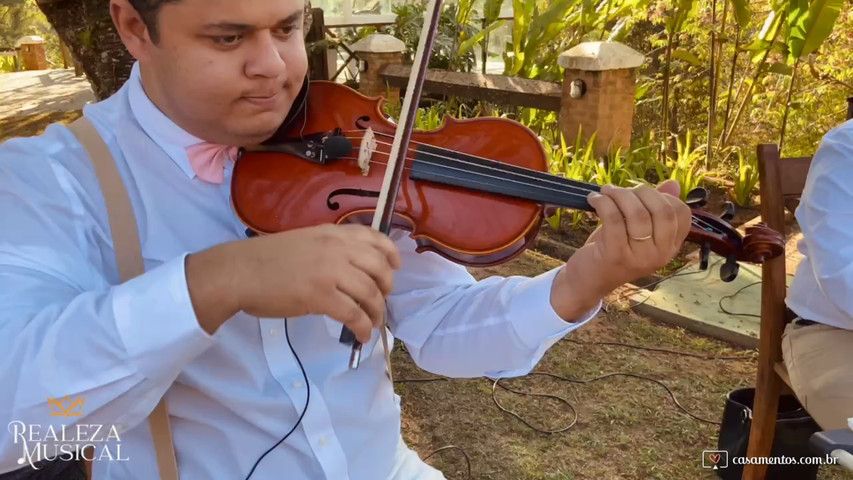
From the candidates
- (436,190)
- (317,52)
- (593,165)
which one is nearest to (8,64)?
(317,52)

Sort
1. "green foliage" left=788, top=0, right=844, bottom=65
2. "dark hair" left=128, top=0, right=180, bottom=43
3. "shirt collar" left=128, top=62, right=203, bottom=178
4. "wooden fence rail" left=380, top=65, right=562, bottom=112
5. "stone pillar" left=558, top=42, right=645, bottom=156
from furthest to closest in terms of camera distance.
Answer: "wooden fence rail" left=380, top=65, right=562, bottom=112 → "stone pillar" left=558, top=42, right=645, bottom=156 → "green foliage" left=788, top=0, right=844, bottom=65 → "shirt collar" left=128, top=62, right=203, bottom=178 → "dark hair" left=128, top=0, right=180, bottom=43

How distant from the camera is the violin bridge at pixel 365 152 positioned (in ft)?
Result: 4.35

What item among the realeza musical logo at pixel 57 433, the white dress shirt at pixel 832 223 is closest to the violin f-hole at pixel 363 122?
the realeza musical logo at pixel 57 433

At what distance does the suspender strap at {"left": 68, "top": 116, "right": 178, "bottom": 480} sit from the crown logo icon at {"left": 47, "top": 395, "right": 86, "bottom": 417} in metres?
0.25

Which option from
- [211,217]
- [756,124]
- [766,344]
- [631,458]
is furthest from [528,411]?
[756,124]

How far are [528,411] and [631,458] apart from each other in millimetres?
451

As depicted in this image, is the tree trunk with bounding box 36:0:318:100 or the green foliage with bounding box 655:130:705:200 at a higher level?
the tree trunk with bounding box 36:0:318:100

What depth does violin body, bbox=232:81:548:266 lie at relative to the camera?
1249 millimetres

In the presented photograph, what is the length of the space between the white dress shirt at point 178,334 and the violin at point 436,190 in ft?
0.22

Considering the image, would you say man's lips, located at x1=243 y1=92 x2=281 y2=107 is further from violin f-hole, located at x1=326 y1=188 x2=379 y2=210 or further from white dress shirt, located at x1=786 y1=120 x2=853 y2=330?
white dress shirt, located at x1=786 y1=120 x2=853 y2=330

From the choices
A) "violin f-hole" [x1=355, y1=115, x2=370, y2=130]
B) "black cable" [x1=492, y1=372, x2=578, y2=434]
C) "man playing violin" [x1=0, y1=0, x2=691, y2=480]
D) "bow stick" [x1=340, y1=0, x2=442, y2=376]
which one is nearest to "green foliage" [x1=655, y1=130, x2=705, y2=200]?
"black cable" [x1=492, y1=372, x2=578, y2=434]

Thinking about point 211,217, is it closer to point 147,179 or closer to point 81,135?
point 147,179

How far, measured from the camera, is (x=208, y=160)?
1153 millimetres

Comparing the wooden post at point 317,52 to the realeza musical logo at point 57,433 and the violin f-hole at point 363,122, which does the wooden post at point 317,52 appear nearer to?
the violin f-hole at point 363,122
